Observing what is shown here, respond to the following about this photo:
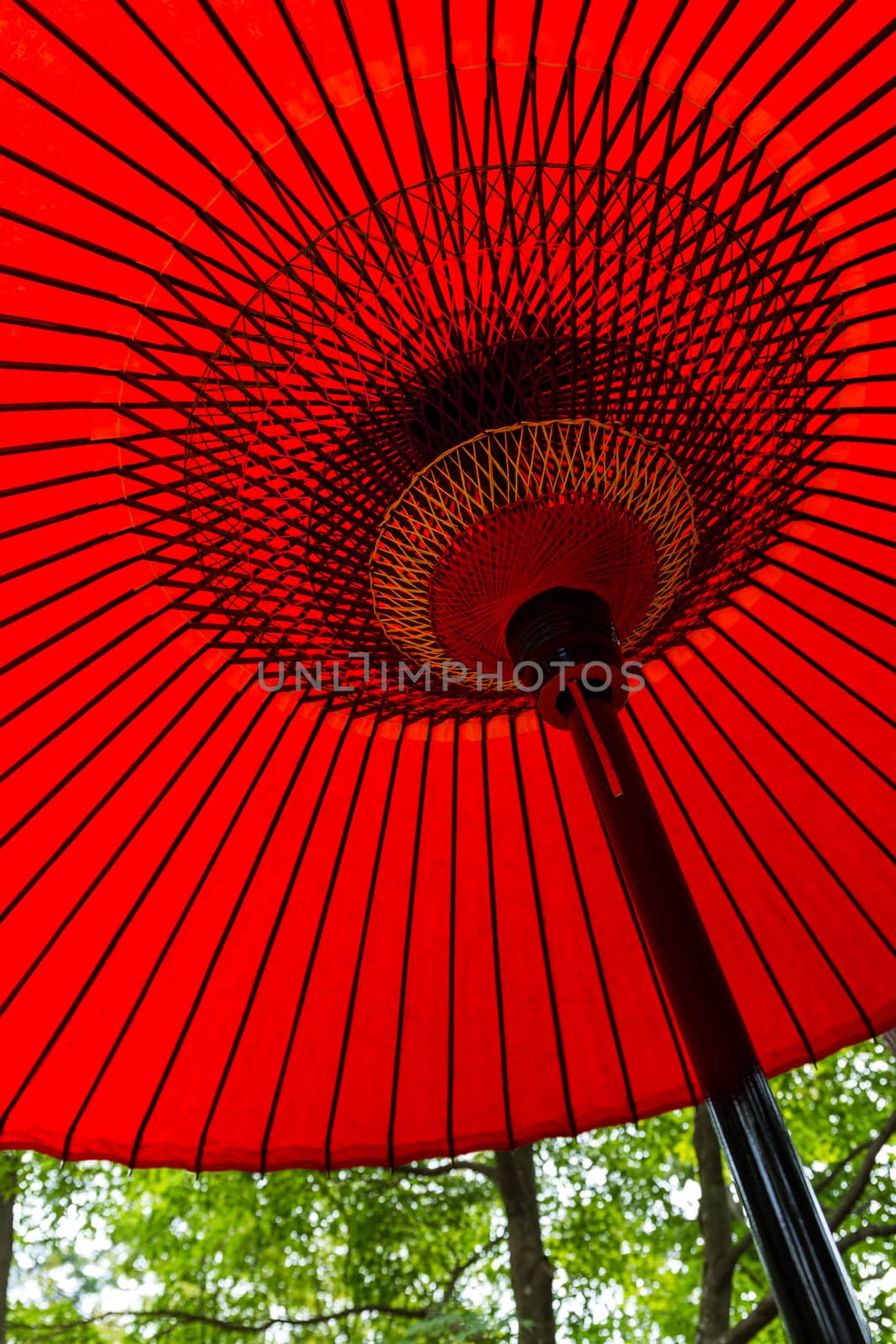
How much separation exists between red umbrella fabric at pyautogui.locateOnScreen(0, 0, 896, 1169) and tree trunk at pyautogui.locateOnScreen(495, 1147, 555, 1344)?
15.3 feet

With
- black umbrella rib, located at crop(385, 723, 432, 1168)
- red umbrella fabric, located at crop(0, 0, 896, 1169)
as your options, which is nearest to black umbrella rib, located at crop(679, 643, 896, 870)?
red umbrella fabric, located at crop(0, 0, 896, 1169)

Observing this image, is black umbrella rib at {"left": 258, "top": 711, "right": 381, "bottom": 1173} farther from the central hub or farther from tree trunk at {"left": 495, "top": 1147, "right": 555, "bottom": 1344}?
tree trunk at {"left": 495, "top": 1147, "right": 555, "bottom": 1344}

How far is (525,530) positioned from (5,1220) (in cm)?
813

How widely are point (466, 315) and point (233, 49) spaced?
0.63m

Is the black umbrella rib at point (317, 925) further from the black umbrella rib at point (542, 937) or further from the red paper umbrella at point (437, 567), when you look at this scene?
the black umbrella rib at point (542, 937)

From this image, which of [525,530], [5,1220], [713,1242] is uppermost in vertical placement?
[5,1220]

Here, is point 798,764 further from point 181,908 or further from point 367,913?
point 181,908

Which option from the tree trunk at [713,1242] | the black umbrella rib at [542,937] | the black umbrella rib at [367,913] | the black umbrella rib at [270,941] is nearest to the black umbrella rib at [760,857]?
the black umbrella rib at [542,937]

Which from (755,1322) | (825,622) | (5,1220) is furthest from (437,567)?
(5,1220)

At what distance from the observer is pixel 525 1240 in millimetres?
6988

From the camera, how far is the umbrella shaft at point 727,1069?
4.96 feet

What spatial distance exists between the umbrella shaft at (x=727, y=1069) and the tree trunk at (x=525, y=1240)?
5620 millimetres

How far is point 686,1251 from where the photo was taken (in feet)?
26.8

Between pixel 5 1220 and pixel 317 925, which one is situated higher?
pixel 5 1220
